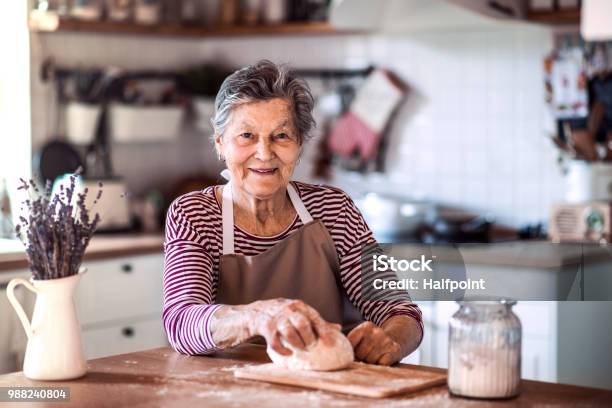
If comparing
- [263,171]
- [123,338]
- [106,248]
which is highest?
[263,171]

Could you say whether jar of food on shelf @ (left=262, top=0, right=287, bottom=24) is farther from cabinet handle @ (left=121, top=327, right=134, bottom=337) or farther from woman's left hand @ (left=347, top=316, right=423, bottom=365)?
woman's left hand @ (left=347, top=316, right=423, bottom=365)

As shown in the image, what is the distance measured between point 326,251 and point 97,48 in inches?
104

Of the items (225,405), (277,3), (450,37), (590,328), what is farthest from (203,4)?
(225,405)

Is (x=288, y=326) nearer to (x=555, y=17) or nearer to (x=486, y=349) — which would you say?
(x=486, y=349)

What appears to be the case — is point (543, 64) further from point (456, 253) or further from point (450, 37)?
point (456, 253)

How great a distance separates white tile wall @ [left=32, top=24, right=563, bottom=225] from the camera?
14.2 feet

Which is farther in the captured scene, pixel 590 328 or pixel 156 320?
pixel 156 320

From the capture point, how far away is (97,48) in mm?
4715

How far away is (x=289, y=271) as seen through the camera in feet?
7.84

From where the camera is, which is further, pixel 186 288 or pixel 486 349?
pixel 186 288

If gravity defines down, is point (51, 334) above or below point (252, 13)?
below

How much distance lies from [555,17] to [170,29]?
181cm

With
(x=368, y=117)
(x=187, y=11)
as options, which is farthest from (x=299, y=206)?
(x=187, y=11)

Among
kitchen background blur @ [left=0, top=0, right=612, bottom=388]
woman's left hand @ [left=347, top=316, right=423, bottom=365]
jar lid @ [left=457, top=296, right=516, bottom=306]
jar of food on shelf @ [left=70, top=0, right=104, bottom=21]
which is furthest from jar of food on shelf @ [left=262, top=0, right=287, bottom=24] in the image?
jar lid @ [left=457, top=296, right=516, bottom=306]
